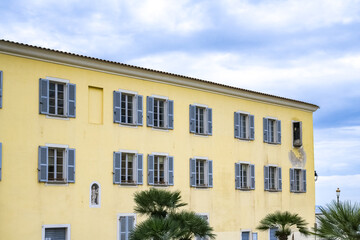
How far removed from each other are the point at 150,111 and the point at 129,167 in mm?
2695

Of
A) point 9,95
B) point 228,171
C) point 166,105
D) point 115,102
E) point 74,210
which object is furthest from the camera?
point 228,171

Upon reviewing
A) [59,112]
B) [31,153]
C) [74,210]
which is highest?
[59,112]

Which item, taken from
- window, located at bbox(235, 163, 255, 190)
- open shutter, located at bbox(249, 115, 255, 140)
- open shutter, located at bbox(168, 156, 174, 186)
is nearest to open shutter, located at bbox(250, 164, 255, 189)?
window, located at bbox(235, 163, 255, 190)

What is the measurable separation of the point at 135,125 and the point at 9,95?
599 centimetres

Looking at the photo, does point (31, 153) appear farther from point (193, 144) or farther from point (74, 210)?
point (193, 144)

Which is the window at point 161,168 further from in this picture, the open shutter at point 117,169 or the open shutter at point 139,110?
the open shutter at point 117,169

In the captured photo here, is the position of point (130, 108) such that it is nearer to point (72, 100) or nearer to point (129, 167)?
point (129, 167)

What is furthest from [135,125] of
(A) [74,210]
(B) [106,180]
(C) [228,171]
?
(C) [228,171]

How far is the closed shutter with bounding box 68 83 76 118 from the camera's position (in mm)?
24609

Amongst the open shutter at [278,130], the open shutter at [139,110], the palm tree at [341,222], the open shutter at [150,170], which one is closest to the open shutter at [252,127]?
the open shutter at [278,130]

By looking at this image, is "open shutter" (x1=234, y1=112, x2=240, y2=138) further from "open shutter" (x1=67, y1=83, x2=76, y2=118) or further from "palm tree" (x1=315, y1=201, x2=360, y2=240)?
"palm tree" (x1=315, y1=201, x2=360, y2=240)

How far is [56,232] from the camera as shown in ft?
79.2

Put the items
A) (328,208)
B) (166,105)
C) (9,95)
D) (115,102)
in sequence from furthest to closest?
(166,105)
(115,102)
(9,95)
(328,208)

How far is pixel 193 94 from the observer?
30.1 meters
